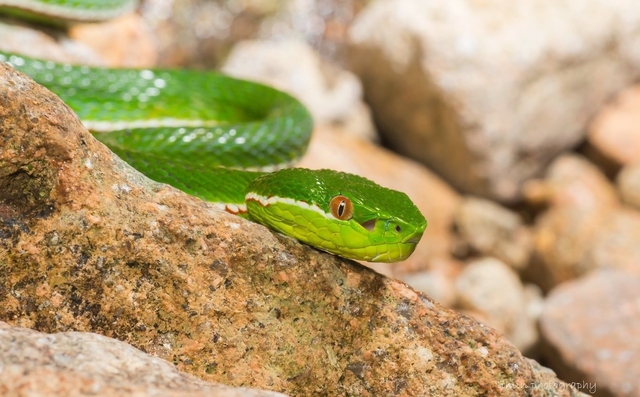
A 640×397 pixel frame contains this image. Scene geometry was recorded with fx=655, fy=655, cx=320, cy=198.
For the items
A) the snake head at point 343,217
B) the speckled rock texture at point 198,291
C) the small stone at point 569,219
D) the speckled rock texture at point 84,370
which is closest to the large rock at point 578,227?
the small stone at point 569,219

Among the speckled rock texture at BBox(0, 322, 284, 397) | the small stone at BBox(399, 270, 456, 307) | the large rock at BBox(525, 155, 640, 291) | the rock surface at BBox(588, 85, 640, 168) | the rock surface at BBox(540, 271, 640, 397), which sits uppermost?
the rock surface at BBox(588, 85, 640, 168)

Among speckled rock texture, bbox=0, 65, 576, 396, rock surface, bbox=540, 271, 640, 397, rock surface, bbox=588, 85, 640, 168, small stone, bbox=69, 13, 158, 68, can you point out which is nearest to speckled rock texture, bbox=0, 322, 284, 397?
speckled rock texture, bbox=0, 65, 576, 396

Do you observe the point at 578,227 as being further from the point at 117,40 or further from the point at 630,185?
the point at 117,40

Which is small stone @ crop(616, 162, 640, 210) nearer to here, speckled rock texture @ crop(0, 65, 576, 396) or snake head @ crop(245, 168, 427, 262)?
speckled rock texture @ crop(0, 65, 576, 396)

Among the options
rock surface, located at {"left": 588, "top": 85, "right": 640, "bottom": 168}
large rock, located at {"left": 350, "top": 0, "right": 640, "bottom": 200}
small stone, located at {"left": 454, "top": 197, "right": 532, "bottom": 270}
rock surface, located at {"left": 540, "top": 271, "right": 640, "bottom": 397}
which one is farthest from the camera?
rock surface, located at {"left": 588, "top": 85, "right": 640, "bottom": 168}

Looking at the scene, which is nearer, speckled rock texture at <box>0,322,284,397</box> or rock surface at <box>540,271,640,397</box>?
speckled rock texture at <box>0,322,284,397</box>

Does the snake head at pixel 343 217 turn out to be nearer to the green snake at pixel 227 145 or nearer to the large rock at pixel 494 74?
the green snake at pixel 227 145

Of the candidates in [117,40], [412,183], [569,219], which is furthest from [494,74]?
[117,40]
